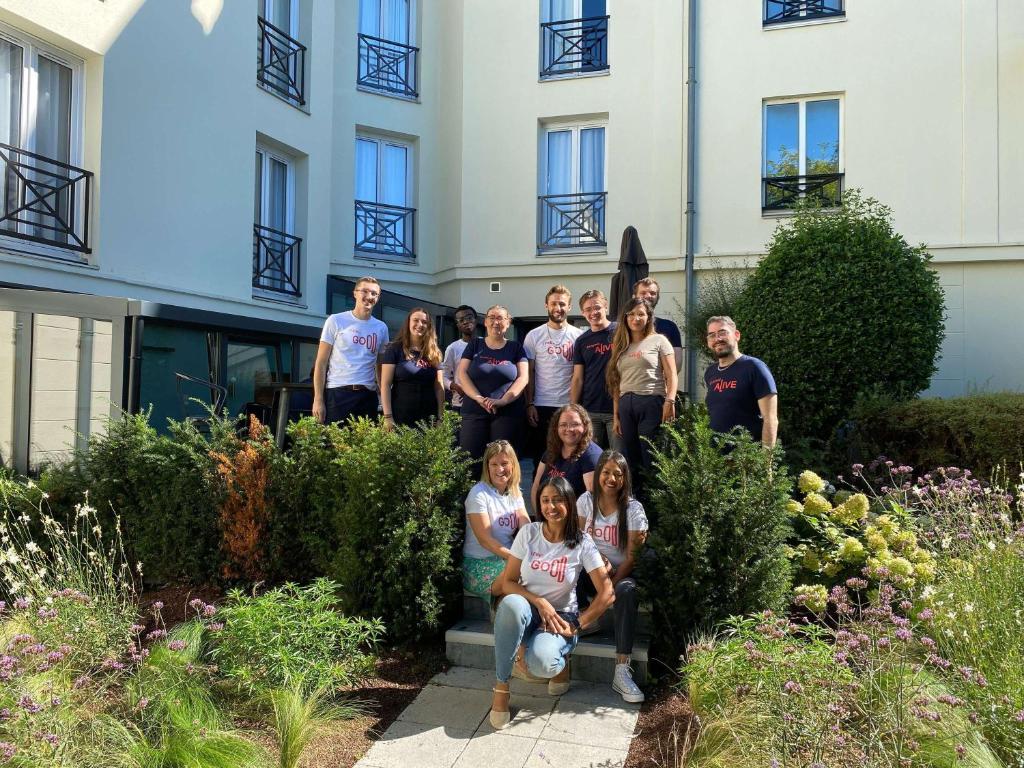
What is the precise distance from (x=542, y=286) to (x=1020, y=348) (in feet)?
22.0

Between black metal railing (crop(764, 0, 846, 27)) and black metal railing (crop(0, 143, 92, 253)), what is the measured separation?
9506mm

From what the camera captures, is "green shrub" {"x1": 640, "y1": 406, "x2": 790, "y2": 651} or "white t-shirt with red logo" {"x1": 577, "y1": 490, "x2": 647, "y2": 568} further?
"white t-shirt with red logo" {"x1": 577, "y1": 490, "x2": 647, "y2": 568}

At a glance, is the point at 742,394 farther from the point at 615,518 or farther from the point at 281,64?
the point at 281,64

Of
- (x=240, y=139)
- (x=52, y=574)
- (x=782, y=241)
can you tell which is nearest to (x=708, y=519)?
(x=52, y=574)

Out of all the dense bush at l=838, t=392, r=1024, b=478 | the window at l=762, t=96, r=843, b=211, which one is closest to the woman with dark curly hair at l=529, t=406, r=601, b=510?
the dense bush at l=838, t=392, r=1024, b=478

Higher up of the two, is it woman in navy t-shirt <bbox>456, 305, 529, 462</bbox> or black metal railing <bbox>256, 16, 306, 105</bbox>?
black metal railing <bbox>256, 16, 306, 105</bbox>

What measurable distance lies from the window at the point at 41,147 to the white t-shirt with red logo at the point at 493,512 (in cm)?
617

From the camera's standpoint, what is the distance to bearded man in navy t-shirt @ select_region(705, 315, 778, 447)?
5102 mm

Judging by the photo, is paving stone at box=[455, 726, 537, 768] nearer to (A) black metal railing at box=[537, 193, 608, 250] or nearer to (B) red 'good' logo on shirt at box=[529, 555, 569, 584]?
(B) red 'good' logo on shirt at box=[529, 555, 569, 584]

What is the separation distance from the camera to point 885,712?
3004 millimetres

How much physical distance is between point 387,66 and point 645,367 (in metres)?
10.2

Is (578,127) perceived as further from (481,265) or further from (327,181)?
(327,181)

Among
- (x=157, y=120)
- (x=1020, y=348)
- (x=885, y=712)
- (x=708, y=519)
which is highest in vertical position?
(x=157, y=120)

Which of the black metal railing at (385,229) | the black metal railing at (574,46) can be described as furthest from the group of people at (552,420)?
the black metal railing at (574,46)
